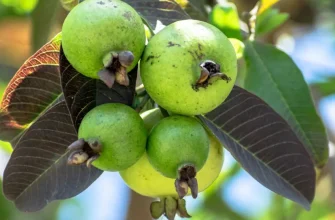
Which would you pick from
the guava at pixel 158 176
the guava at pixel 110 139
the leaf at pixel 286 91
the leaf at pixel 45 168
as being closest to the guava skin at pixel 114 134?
the guava at pixel 110 139

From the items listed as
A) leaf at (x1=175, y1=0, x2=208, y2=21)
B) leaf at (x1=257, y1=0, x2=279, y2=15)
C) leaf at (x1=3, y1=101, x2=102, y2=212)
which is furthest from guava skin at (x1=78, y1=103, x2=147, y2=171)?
leaf at (x1=257, y1=0, x2=279, y2=15)

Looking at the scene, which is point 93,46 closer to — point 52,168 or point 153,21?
point 153,21

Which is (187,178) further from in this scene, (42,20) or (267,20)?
(42,20)

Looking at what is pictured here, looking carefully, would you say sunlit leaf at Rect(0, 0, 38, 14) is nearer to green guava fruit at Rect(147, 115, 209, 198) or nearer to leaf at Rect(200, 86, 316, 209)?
leaf at Rect(200, 86, 316, 209)

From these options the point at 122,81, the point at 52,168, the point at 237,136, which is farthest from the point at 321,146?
the point at 122,81

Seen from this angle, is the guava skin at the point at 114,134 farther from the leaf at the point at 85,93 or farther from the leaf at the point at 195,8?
the leaf at the point at 195,8

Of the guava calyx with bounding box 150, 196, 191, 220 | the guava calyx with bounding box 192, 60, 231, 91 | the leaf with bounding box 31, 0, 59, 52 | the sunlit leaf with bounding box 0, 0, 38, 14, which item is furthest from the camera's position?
the sunlit leaf with bounding box 0, 0, 38, 14

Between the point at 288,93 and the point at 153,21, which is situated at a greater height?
the point at 153,21
